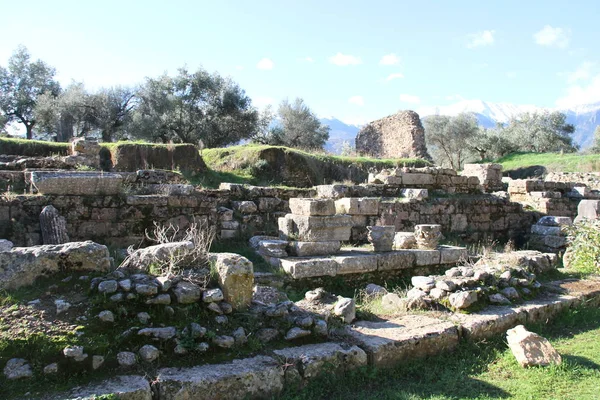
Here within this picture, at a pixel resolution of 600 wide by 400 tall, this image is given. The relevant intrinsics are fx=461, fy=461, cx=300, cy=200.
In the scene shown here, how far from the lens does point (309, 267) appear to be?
7281 millimetres

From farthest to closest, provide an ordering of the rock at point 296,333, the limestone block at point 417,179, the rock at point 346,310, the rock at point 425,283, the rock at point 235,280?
the limestone block at point 417,179
the rock at point 425,283
the rock at point 346,310
the rock at point 235,280
the rock at point 296,333

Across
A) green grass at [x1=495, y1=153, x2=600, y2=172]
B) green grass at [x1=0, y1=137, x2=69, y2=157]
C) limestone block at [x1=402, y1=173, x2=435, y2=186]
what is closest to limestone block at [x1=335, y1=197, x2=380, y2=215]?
limestone block at [x1=402, y1=173, x2=435, y2=186]

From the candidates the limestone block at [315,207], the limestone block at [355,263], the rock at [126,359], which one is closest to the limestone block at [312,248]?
the limestone block at [355,263]

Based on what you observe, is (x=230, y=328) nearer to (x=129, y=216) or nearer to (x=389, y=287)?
(x=389, y=287)

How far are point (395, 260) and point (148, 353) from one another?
527cm

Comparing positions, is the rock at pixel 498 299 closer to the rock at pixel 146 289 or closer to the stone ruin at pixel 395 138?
the rock at pixel 146 289

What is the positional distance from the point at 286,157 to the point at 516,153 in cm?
2183

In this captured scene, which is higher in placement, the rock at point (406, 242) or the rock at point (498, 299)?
the rock at point (406, 242)

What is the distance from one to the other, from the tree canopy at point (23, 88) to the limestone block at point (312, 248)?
28.1m

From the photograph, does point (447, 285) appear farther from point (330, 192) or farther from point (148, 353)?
point (330, 192)

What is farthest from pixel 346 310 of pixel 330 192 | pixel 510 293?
pixel 330 192

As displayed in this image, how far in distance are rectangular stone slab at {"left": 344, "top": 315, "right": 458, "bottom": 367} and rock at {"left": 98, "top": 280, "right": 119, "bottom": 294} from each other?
2.35m

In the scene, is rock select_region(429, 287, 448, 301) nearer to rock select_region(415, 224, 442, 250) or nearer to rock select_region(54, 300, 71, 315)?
rock select_region(415, 224, 442, 250)

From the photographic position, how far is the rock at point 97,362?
359 cm
